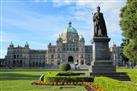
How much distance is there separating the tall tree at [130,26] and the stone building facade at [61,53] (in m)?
130

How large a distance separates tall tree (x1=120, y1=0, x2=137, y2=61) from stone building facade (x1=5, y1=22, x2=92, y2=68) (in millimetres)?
129784

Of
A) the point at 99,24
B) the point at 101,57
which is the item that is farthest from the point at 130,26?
the point at 101,57

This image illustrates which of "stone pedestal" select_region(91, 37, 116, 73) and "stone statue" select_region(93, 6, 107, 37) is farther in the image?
"stone statue" select_region(93, 6, 107, 37)

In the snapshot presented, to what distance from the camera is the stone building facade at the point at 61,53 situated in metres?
172

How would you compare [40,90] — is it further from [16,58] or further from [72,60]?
[16,58]

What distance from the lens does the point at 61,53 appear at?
567 feet

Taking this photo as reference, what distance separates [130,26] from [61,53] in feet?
448

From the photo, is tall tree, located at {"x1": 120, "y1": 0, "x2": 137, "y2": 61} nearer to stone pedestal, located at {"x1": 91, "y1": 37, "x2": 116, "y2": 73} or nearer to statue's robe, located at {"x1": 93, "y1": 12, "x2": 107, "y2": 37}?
statue's robe, located at {"x1": 93, "y1": 12, "x2": 107, "y2": 37}

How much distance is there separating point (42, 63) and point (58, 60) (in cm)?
984

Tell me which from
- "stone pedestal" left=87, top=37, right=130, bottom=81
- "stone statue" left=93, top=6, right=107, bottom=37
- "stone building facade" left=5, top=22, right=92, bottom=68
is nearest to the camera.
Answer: "stone pedestal" left=87, top=37, right=130, bottom=81

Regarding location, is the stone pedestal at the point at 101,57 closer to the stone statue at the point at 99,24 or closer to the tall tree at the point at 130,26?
the stone statue at the point at 99,24

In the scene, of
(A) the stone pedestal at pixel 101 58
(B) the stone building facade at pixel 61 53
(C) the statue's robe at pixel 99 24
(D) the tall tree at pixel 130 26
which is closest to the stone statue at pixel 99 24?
(C) the statue's robe at pixel 99 24

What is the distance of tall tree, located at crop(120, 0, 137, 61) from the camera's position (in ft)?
119

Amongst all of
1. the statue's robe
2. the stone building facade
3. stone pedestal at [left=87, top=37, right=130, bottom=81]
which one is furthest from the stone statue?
the stone building facade
